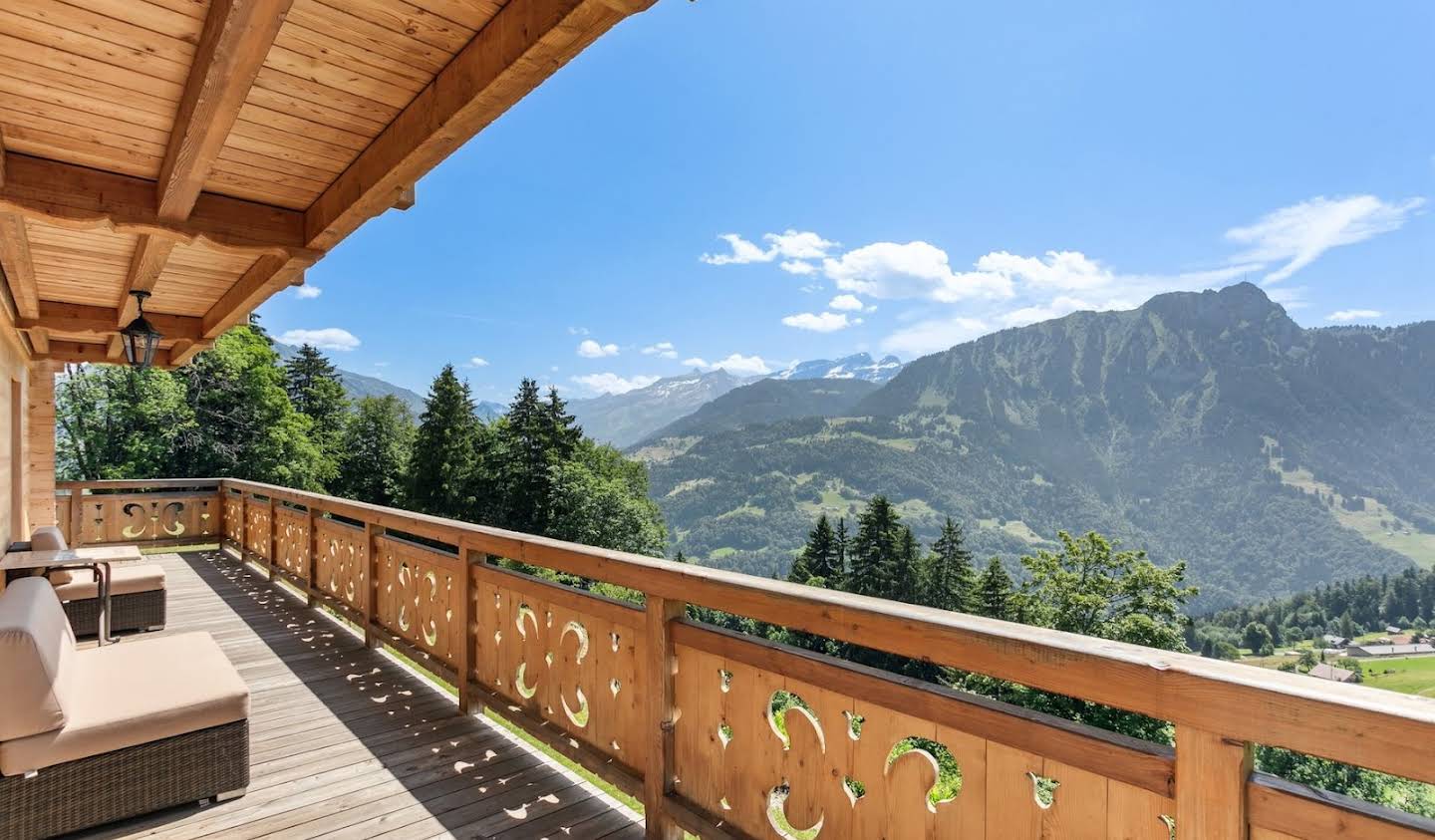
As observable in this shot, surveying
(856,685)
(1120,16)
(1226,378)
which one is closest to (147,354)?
(856,685)

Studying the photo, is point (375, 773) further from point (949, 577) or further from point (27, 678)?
point (949, 577)

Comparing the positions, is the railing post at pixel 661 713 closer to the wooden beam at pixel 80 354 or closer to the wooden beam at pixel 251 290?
the wooden beam at pixel 251 290

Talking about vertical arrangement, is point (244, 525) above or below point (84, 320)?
below

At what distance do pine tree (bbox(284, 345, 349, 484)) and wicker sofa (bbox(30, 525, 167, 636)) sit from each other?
32.4 metres

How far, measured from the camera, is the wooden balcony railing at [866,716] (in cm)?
109

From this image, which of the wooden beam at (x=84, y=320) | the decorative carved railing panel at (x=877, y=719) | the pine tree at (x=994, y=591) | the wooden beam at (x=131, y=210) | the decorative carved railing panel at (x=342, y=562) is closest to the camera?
the decorative carved railing panel at (x=877, y=719)

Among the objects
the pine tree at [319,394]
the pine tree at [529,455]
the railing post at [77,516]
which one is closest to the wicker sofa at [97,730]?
the railing post at [77,516]

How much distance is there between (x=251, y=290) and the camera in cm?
437

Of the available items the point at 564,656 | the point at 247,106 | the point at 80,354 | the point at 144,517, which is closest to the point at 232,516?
the point at 144,517

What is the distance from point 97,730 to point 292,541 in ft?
14.7

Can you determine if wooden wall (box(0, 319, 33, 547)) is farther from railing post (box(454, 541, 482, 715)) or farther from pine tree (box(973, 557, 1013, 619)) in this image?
pine tree (box(973, 557, 1013, 619))

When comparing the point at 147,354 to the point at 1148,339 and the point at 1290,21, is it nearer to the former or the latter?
the point at 1290,21

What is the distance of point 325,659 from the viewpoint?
4.45 metres

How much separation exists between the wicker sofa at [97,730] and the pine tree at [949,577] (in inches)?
1796
